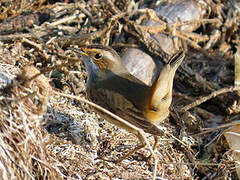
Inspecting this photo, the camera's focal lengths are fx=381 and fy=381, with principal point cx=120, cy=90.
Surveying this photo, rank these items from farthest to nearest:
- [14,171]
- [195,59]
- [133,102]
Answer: [195,59], [133,102], [14,171]

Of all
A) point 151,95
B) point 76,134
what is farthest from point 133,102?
point 76,134

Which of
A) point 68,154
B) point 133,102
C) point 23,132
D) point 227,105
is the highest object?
point 23,132

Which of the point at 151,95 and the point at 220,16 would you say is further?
the point at 220,16

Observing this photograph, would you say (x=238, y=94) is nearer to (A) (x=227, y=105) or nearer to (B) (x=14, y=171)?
(A) (x=227, y=105)

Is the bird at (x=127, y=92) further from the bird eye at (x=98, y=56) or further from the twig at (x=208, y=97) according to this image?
the twig at (x=208, y=97)

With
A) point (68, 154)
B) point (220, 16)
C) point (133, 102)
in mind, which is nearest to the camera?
point (68, 154)

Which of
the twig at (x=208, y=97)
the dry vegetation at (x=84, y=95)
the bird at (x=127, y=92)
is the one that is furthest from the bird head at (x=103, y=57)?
the twig at (x=208, y=97)

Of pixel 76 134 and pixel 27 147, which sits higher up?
pixel 27 147

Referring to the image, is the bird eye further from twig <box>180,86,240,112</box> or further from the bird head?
twig <box>180,86,240,112</box>
